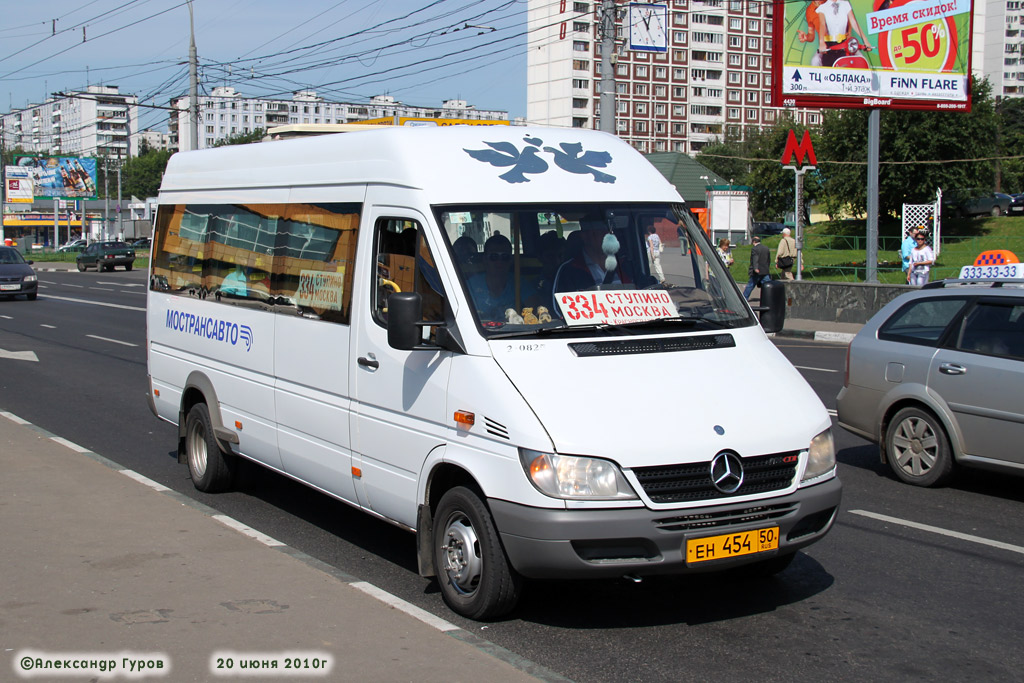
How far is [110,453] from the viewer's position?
995 cm

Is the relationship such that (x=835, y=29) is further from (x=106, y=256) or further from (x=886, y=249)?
(x=106, y=256)

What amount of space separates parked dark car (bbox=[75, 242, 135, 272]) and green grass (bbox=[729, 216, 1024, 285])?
3157cm

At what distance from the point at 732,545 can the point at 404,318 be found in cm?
189

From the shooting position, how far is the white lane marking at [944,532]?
22.3 feet

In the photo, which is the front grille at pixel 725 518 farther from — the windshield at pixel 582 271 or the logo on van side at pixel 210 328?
the logo on van side at pixel 210 328

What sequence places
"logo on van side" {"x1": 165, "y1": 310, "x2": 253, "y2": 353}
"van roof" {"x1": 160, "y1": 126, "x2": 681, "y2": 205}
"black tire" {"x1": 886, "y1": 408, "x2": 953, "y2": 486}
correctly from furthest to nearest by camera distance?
"black tire" {"x1": 886, "y1": 408, "x2": 953, "y2": 486}
"logo on van side" {"x1": 165, "y1": 310, "x2": 253, "y2": 353}
"van roof" {"x1": 160, "y1": 126, "x2": 681, "y2": 205}

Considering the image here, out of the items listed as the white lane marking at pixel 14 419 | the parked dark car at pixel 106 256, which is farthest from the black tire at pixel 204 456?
the parked dark car at pixel 106 256

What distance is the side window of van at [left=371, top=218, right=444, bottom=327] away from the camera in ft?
18.5

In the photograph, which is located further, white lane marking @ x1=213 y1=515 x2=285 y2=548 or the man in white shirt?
the man in white shirt

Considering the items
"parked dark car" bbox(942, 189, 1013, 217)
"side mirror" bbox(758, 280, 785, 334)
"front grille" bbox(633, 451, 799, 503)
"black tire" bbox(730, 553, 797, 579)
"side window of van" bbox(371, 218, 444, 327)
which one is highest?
"parked dark car" bbox(942, 189, 1013, 217)

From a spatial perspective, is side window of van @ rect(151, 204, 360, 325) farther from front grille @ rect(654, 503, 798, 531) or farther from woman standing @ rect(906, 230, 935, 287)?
woman standing @ rect(906, 230, 935, 287)

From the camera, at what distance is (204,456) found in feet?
27.5

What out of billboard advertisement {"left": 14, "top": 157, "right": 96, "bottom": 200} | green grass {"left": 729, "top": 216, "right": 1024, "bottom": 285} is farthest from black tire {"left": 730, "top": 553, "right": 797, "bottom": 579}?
billboard advertisement {"left": 14, "top": 157, "right": 96, "bottom": 200}

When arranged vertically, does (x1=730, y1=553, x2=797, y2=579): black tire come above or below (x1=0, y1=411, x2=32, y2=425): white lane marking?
below
